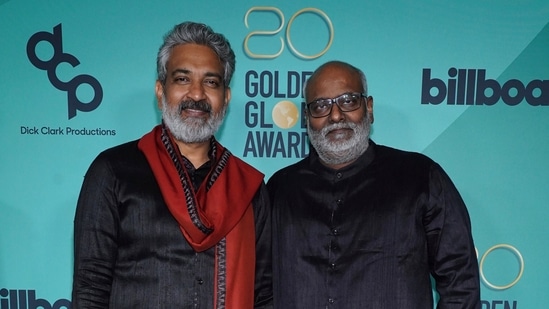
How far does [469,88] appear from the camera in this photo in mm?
2217

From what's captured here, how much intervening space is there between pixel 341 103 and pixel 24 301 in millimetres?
2008

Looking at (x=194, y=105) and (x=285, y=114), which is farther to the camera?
(x=285, y=114)

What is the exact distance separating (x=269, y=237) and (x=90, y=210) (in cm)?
68

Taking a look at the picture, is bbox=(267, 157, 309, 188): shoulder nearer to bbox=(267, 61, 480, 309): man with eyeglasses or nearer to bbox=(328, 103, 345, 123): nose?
bbox=(267, 61, 480, 309): man with eyeglasses

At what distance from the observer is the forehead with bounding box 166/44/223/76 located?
59.6 inches

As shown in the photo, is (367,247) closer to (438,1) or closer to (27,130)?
(438,1)

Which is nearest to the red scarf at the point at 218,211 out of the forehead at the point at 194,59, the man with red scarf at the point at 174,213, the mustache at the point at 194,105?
the man with red scarf at the point at 174,213

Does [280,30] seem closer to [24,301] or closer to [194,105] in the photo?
[194,105]

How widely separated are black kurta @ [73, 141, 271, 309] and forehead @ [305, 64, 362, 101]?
2.34 ft

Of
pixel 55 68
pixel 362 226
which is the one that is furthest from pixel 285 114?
pixel 55 68

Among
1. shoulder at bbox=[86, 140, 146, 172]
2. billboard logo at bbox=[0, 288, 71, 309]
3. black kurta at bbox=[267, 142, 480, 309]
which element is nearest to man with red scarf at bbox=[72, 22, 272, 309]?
shoulder at bbox=[86, 140, 146, 172]

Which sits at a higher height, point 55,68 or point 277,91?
point 55,68

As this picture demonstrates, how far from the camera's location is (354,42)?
220 cm

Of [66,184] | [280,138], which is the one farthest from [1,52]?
[280,138]
